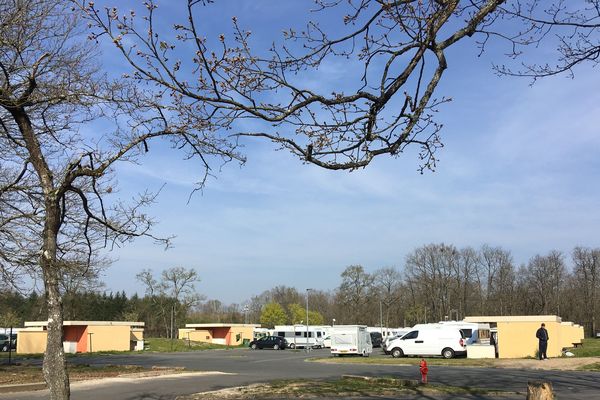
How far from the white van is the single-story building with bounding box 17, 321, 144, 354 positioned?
3000 cm

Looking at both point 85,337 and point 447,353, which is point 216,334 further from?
point 447,353

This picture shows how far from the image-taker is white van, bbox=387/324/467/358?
118ft

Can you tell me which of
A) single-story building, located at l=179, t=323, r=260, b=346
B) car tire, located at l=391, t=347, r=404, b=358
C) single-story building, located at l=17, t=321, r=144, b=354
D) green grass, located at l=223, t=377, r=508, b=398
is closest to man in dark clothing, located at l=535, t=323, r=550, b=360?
car tire, located at l=391, t=347, r=404, b=358

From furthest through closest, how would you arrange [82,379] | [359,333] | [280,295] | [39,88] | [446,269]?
[280,295] < [446,269] < [359,333] < [82,379] < [39,88]

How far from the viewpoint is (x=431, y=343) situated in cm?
3684

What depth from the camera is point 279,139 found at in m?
5.80

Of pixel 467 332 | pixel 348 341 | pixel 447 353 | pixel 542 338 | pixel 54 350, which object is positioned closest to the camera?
pixel 54 350

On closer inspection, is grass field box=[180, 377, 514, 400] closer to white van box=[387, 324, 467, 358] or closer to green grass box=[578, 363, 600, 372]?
green grass box=[578, 363, 600, 372]

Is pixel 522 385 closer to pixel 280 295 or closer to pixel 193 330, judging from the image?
pixel 193 330

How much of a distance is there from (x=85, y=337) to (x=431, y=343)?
34027 millimetres

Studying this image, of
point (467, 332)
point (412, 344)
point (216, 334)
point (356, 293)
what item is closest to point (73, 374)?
point (412, 344)

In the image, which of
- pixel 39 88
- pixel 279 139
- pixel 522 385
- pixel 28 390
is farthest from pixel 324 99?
pixel 28 390

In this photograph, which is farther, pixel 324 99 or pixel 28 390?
pixel 28 390

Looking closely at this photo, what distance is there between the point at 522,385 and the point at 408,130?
48.5ft
